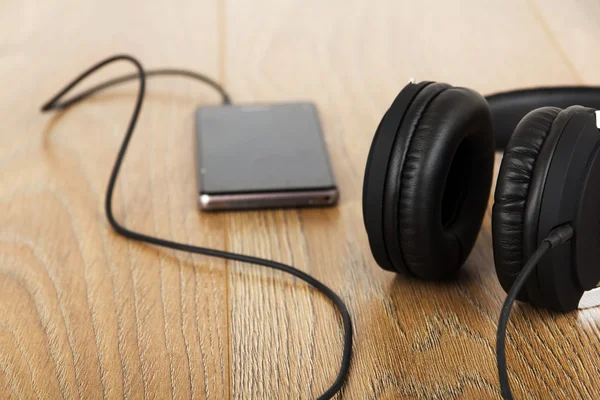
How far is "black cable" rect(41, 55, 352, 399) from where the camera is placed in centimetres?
69

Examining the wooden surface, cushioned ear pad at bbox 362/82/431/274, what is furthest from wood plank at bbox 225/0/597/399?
cushioned ear pad at bbox 362/82/431/274

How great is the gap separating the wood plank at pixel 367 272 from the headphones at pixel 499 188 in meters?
0.04

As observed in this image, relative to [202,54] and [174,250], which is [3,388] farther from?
[202,54]

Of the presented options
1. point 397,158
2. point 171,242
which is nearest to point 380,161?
point 397,158

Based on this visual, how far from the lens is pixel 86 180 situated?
97 centimetres

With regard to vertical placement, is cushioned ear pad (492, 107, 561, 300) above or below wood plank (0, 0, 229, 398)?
above

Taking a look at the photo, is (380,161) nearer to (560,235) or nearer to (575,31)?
(560,235)

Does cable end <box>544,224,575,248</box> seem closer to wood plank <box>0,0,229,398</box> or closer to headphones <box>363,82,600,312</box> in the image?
headphones <box>363,82,600,312</box>

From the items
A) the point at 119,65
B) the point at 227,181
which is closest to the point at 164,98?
the point at 119,65

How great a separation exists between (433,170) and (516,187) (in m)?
0.07

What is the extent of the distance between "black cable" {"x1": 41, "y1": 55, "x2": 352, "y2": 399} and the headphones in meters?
0.08

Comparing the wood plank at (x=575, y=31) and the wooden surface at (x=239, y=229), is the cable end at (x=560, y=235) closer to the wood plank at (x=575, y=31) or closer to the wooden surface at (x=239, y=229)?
the wooden surface at (x=239, y=229)

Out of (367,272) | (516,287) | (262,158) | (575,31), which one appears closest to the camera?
(516,287)

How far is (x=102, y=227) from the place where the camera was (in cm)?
89
